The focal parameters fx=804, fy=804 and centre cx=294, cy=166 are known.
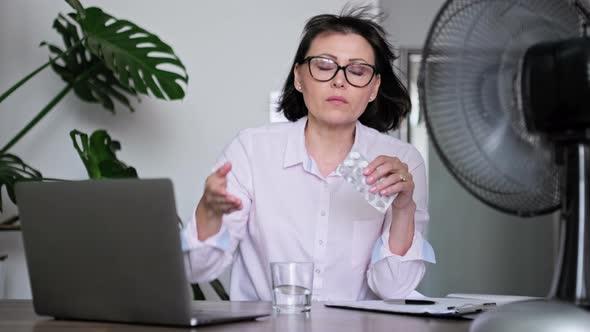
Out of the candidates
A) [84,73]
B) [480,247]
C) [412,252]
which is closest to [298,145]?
Answer: [412,252]

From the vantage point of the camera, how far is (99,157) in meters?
2.83

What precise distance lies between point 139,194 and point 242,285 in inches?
39.3

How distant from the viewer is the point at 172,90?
2850 millimetres

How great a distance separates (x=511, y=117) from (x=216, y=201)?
0.60 metres

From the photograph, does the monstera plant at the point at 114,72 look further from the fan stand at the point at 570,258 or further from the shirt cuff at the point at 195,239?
the fan stand at the point at 570,258

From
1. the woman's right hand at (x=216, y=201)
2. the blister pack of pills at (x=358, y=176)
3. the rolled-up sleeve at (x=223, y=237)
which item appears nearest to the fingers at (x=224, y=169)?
the woman's right hand at (x=216, y=201)

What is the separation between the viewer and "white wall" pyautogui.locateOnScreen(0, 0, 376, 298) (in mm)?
3195

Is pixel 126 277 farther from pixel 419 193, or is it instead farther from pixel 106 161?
pixel 106 161

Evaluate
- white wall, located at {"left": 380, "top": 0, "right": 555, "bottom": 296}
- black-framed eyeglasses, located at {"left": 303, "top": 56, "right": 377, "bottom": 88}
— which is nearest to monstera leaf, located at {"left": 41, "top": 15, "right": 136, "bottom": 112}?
black-framed eyeglasses, located at {"left": 303, "top": 56, "right": 377, "bottom": 88}

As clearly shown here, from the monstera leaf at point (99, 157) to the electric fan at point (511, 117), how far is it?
1965 millimetres

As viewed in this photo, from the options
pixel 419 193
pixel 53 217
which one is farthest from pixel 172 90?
pixel 53 217

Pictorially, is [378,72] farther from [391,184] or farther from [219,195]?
[219,195]

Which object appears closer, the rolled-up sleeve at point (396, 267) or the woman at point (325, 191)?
the rolled-up sleeve at point (396, 267)

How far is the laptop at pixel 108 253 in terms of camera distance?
107cm
